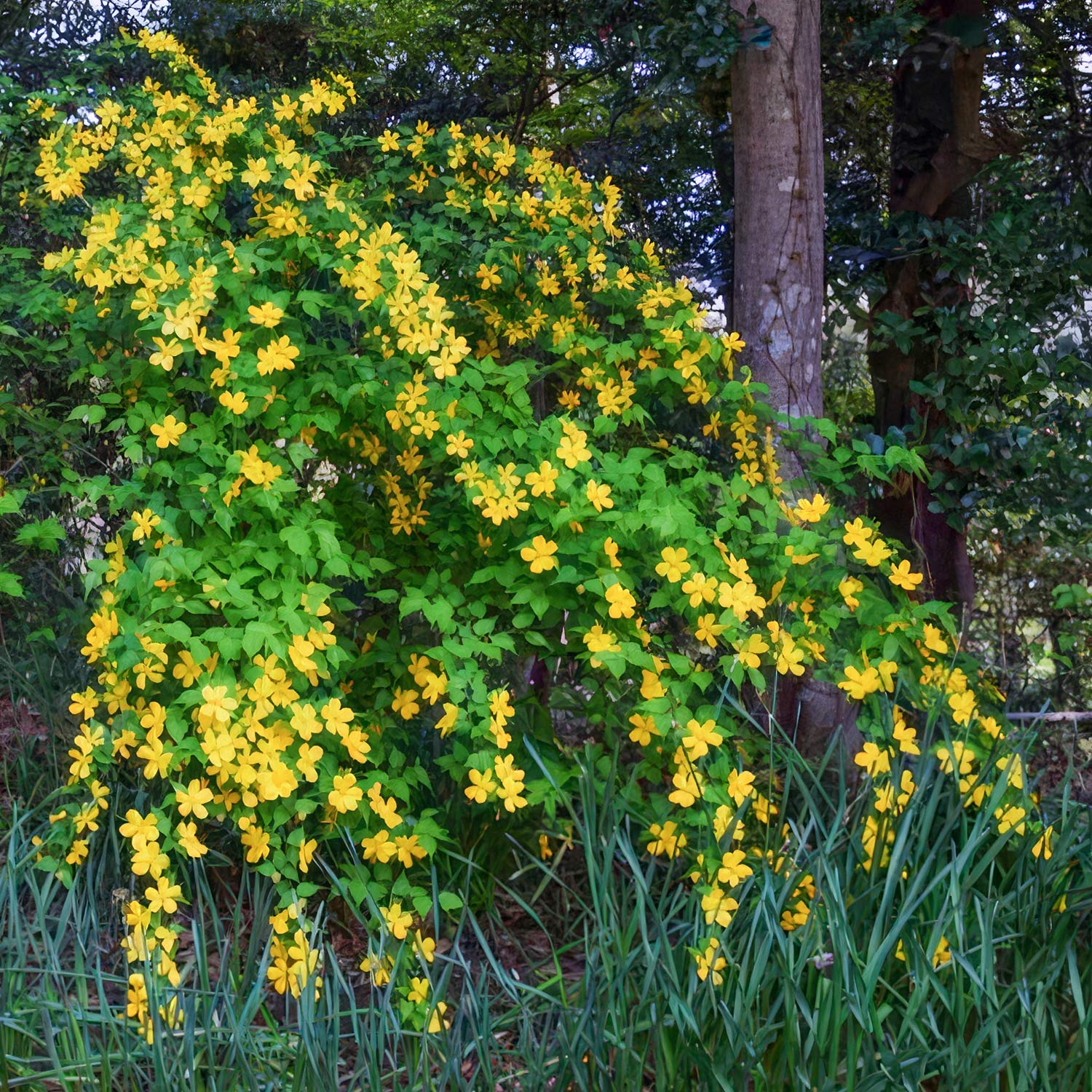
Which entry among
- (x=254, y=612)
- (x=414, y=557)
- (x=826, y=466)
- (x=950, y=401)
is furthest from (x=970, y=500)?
(x=254, y=612)

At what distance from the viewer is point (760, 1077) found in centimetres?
204

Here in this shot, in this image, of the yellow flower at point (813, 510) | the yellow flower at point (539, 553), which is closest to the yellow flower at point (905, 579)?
the yellow flower at point (813, 510)

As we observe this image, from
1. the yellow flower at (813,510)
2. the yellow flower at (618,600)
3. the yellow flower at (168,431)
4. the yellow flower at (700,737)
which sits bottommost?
the yellow flower at (700,737)

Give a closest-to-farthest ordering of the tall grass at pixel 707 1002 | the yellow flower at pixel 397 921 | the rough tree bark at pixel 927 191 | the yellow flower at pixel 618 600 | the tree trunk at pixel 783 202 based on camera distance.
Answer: the tall grass at pixel 707 1002 → the yellow flower at pixel 618 600 → the yellow flower at pixel 397 921 → the tree trunk at pixel 783 202 → the rough tree bark at pixel 927 191

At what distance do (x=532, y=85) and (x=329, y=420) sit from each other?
2941 millimetres

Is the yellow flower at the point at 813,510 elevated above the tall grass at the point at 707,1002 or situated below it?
above

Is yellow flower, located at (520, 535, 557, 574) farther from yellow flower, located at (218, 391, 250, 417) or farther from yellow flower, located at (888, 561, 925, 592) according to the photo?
yellow flower, located at (888, 561, 925, 592)

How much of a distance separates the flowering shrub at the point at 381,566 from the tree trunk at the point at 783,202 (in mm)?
346

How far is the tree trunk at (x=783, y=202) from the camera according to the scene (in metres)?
3.17

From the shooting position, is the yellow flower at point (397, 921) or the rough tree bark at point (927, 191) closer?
the yellow flower at point (397, 921)

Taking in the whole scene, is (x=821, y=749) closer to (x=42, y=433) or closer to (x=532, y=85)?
(x=42, y=433)

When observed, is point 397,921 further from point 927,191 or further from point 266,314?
point 927,191

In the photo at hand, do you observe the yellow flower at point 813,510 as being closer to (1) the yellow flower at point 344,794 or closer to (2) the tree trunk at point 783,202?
(2) the tree trunk at point 783,202

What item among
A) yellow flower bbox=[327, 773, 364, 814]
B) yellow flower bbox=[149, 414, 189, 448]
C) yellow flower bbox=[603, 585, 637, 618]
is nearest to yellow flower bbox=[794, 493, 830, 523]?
yellow flower bbox=[603, 585, 637, 618]
